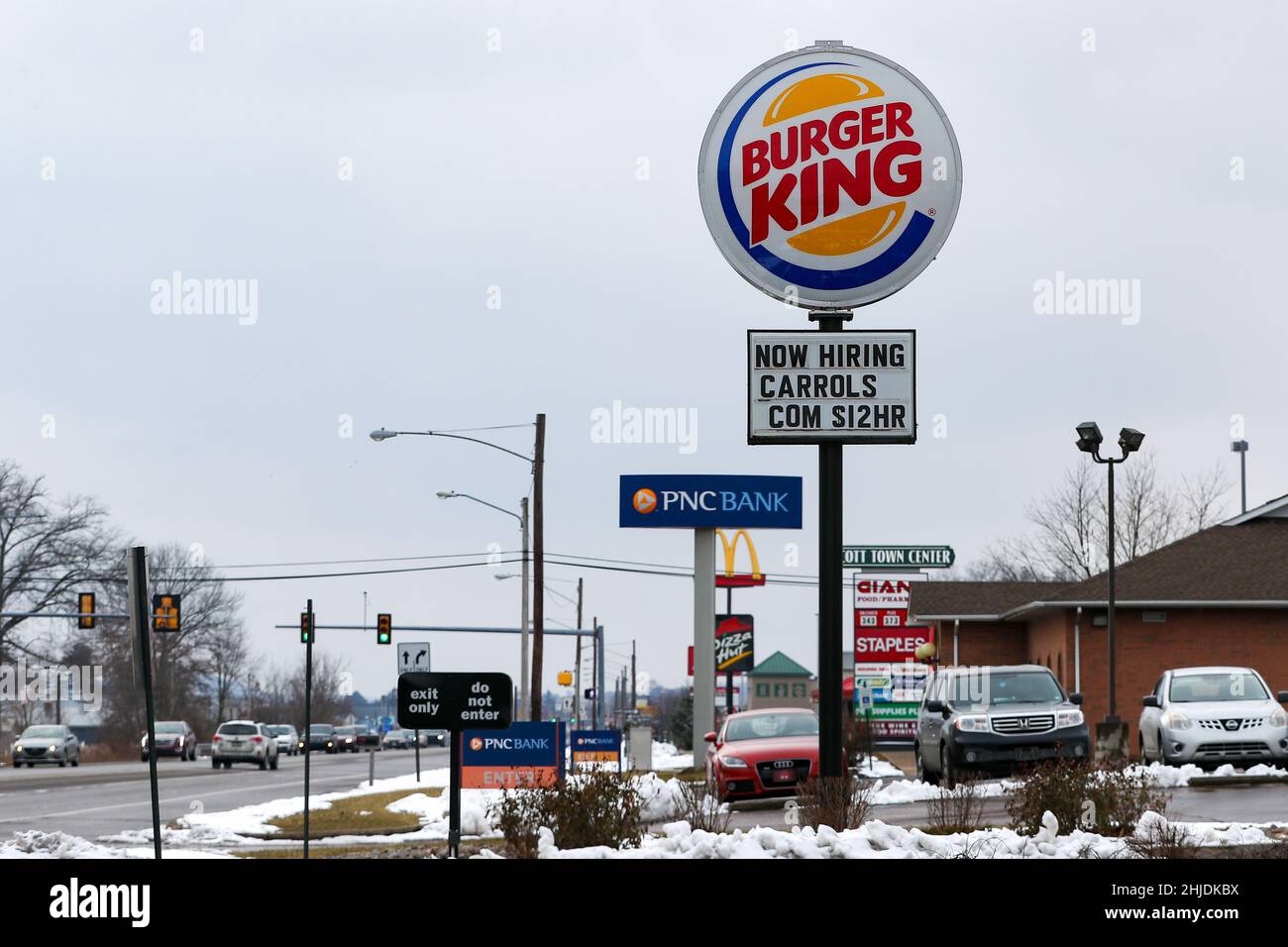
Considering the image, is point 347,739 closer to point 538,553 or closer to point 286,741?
point 286,741

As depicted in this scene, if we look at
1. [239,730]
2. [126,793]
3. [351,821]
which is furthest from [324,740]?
[351,821]

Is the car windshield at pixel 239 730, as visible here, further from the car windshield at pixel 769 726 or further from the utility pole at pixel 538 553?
the car windshield at pixel 769 726

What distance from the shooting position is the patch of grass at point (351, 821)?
73.7 feet

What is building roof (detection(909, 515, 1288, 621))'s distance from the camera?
1494 inches

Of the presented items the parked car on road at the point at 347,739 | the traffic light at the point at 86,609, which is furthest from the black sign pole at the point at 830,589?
the parked car on road at the point at 347,739

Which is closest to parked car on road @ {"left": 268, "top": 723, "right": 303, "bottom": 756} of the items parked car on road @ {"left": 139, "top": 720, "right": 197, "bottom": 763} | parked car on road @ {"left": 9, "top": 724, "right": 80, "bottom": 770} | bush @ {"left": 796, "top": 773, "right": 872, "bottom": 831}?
parked car on road @ {"left": 139, "top": 720, "right": 197, "bottom": 763}

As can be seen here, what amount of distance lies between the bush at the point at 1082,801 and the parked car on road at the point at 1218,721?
10686 millimetres

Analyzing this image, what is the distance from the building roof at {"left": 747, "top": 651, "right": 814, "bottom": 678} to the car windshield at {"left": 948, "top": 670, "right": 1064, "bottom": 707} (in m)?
114

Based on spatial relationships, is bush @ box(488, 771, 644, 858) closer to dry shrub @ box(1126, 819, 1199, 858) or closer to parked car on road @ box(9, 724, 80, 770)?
dry shrub @ box(1126, 819, 1199, 858)

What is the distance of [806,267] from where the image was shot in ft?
45.6

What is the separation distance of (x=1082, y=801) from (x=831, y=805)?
2.03 meters
